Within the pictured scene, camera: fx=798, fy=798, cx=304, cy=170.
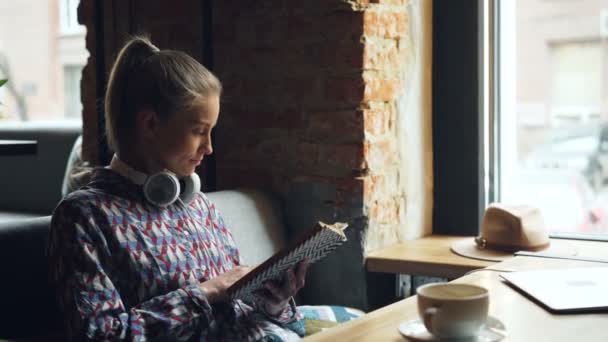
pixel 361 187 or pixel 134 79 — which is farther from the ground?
pixel 134 79

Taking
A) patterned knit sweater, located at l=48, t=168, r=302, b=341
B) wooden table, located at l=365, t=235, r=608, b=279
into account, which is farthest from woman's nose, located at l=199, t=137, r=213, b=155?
wooden table, located at l=365, t=235, r=608, b=279

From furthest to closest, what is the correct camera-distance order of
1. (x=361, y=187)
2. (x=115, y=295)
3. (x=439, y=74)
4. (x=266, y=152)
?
1. (x=439, y=74)
2. (x=266, y=152)
3. (x=361, y=187)
4. (x=115, y=295)

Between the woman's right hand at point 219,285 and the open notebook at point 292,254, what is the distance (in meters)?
0.04

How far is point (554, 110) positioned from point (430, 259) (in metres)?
0.67

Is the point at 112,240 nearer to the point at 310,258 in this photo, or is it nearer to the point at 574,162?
the point at 310,258

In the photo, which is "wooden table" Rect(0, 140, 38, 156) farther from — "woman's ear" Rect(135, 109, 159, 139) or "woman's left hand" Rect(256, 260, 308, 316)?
"woman's left hand" Rect(256, 260, 308, 316)

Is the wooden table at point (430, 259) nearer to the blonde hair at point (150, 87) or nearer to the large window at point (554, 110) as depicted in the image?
the large window at point (554, 110)

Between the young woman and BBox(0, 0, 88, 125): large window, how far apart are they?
3.24 meters

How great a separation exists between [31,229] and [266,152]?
0.81 meters

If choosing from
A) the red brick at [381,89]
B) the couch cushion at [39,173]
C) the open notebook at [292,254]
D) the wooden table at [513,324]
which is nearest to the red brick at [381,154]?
the red brick at [381,89]

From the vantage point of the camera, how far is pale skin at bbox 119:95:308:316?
1.62 m

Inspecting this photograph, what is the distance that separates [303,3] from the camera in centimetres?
223

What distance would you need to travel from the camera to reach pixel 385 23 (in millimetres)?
2230

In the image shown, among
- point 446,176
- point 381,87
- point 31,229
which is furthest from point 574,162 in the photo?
point 31,229
